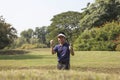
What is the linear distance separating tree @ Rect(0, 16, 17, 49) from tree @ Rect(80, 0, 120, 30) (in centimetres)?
1358

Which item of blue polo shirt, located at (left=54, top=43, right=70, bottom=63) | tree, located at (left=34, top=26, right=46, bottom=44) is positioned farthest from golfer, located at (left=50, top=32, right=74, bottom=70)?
tree, located at (left=34, top=26, right=46, bottom=44)

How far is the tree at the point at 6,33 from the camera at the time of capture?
6173 centimetres

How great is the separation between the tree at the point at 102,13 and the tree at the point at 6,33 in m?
13.6

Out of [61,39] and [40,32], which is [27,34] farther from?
[61,39]

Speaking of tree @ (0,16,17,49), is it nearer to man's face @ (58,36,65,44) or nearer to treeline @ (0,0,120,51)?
treeline @ (0,0,120,51)

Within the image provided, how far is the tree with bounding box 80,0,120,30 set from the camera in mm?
60188

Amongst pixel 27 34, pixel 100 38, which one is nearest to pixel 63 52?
pixel 100 38

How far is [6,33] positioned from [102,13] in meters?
17.0

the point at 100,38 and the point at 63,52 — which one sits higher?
the point at 100,38

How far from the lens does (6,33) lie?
64375mm

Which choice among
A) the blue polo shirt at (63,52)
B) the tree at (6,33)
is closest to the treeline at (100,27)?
the tree at (6,33)

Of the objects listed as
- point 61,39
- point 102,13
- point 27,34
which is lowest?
point 61,39

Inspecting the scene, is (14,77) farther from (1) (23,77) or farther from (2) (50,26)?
(2) (50,26)

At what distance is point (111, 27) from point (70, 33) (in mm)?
37355
